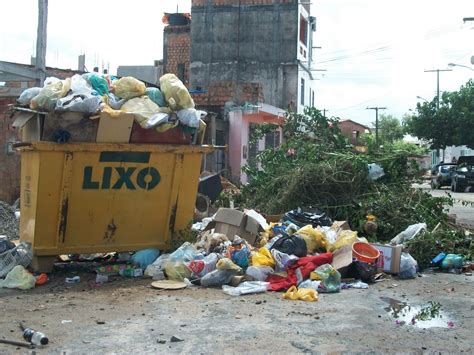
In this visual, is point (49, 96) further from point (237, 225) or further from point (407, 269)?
point (407, 269)

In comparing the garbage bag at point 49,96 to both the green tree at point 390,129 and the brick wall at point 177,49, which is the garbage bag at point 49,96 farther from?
the green tree at point 390,129

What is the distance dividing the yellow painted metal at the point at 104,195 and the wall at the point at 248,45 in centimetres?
2817

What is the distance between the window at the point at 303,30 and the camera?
1436 inches

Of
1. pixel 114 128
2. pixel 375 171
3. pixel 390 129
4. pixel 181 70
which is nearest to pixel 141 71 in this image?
pixel 181 70

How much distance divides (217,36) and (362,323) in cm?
3284

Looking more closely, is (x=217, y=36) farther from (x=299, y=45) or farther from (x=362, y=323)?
(x=362, y=323)

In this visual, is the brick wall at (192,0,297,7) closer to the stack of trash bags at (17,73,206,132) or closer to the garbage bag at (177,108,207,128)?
the stack of trash bags at (17,73,206,132)

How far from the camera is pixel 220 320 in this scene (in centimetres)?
468

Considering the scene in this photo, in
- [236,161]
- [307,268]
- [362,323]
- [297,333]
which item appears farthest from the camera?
[236,161]

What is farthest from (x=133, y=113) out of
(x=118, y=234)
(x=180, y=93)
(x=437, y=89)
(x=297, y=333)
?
(x=437, y=89)

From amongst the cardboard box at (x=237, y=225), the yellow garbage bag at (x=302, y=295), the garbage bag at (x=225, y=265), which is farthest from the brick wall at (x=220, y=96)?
the yellow garbage bag at (x=302, y=295)

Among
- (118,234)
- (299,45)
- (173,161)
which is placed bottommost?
(118,234)

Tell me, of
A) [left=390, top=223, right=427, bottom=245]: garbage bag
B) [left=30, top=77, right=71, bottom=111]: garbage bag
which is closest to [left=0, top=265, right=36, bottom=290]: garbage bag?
[left=30, top=77, right=71, bottom=111]: garbage bag

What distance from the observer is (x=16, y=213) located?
926cm
